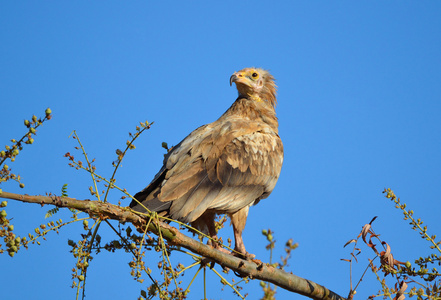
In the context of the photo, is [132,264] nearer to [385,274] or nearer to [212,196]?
[385,274]

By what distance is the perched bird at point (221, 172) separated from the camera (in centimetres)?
623

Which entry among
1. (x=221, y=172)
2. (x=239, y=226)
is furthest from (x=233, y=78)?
(x=239, y=226)

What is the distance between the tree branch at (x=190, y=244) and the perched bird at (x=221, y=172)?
119 cm

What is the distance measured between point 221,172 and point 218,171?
2.0 inches

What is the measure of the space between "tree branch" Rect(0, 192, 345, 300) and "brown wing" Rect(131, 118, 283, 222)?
4.40 feet

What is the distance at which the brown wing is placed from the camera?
6223 millimetres

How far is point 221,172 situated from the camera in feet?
22.7

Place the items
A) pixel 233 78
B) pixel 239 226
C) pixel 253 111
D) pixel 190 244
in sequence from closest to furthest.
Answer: pixel 190 244
pixel 239 226
pixel 253 111
pixel 233 78

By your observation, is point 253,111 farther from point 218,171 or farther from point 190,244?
point 190,244

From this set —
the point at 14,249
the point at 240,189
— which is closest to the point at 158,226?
the point at 14,249

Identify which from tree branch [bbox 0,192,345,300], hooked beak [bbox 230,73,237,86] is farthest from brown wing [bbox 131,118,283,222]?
tree branch [bbox 0,192,345,300]

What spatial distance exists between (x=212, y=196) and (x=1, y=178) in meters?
3.53

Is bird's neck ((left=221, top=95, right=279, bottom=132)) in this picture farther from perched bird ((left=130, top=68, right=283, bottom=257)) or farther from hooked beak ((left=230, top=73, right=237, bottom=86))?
hooked beak ((left=230, top=73, right=237, bottom=86))

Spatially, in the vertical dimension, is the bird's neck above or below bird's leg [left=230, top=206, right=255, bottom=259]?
above
